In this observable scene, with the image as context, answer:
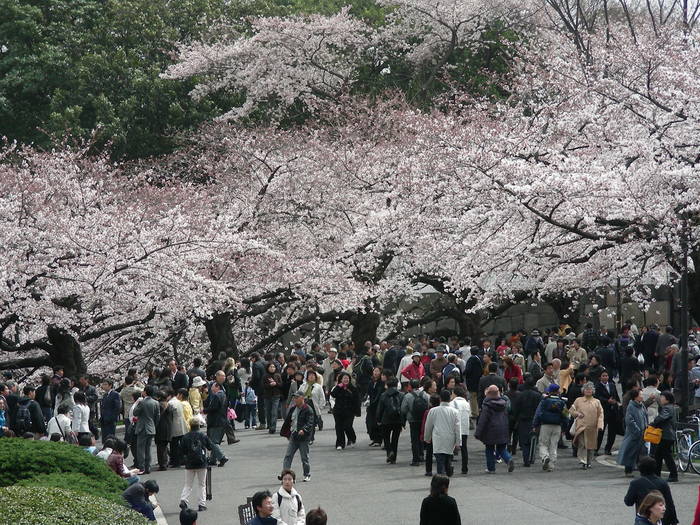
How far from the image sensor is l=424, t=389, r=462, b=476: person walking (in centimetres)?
1496

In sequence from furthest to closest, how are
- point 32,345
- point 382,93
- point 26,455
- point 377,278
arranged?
point 382,93
point 377,278
point 32,345
point 26,455

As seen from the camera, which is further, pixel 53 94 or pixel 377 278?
pixel 53 94

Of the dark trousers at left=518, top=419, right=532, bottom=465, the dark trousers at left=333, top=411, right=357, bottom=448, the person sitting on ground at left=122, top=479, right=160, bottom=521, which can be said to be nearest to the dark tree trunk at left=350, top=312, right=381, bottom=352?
the dark trousers at left=333, top=411, right=357, bottom=448

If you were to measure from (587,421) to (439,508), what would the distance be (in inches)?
267

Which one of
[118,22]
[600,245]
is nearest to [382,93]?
[118,22]

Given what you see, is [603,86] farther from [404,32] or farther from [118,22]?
[118,22]

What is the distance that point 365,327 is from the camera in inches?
1177

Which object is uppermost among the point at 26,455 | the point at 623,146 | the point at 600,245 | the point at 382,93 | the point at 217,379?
the point at 382,93

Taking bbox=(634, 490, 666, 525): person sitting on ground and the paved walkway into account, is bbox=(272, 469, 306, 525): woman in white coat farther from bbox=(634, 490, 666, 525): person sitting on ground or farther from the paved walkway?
bbox=(634, 490, 666, 525): person sitting on ground

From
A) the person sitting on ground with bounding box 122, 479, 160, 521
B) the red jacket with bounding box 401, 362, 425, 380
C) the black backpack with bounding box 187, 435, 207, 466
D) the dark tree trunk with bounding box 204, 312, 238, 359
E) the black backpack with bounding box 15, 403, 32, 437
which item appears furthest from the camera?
the dark tree trunk with bounding box 204, 312, 238, 359

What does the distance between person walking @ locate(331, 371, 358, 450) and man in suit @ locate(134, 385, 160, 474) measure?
3089mm

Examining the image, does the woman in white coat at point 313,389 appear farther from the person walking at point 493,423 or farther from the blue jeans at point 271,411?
the person walking at point 493,423

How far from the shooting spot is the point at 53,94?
34.7 meters

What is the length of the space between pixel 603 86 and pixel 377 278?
11984 mm
